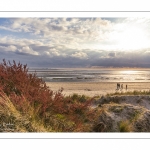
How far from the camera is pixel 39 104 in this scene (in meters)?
4.41

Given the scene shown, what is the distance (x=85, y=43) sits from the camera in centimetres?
605

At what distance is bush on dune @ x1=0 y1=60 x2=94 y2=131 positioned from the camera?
424 cm

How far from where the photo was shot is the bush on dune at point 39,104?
4238 mm
